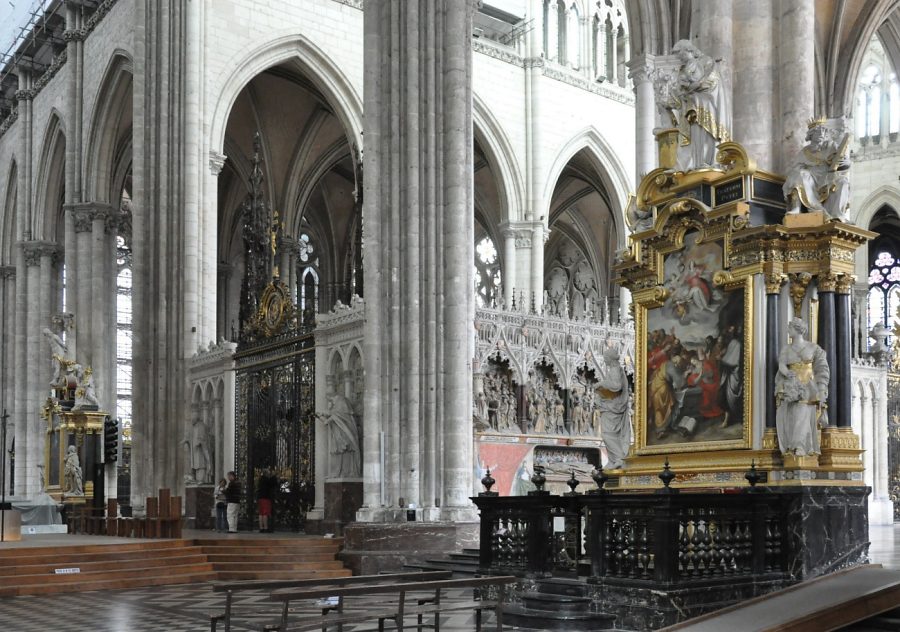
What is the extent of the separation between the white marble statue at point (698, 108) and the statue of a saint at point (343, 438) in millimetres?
8479

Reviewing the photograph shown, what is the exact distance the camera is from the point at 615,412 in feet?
38.5

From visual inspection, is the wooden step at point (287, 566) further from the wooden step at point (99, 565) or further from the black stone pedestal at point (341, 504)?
the black stone pedestal at point (341, 504)

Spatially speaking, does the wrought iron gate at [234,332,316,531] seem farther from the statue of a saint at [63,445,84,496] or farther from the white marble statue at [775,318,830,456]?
the white marble statue at [775,318,830,456]

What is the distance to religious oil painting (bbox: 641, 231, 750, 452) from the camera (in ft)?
34.2

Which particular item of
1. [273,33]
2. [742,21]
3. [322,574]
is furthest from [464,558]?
[273,33]

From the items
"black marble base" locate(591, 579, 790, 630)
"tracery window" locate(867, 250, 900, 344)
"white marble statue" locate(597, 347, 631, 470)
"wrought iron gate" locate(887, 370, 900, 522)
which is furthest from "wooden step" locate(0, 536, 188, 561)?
"tracery window" locate(867, 250, 900, 344)

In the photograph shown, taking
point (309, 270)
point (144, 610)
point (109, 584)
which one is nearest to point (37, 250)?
point (309, 270)

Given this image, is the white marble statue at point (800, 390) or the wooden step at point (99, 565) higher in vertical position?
the white marble statue at point (800, 390)

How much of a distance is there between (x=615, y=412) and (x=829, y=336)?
2.35 m

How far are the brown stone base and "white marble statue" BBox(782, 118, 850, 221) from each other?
7538 millimetres

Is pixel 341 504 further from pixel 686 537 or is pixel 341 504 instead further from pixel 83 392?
pixel 83 392

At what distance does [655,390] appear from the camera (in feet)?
37.0

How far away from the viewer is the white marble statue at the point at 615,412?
459 inches

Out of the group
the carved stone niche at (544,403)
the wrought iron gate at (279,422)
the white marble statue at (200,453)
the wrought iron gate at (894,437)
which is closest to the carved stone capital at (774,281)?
the carved stone niche at (544,403)
